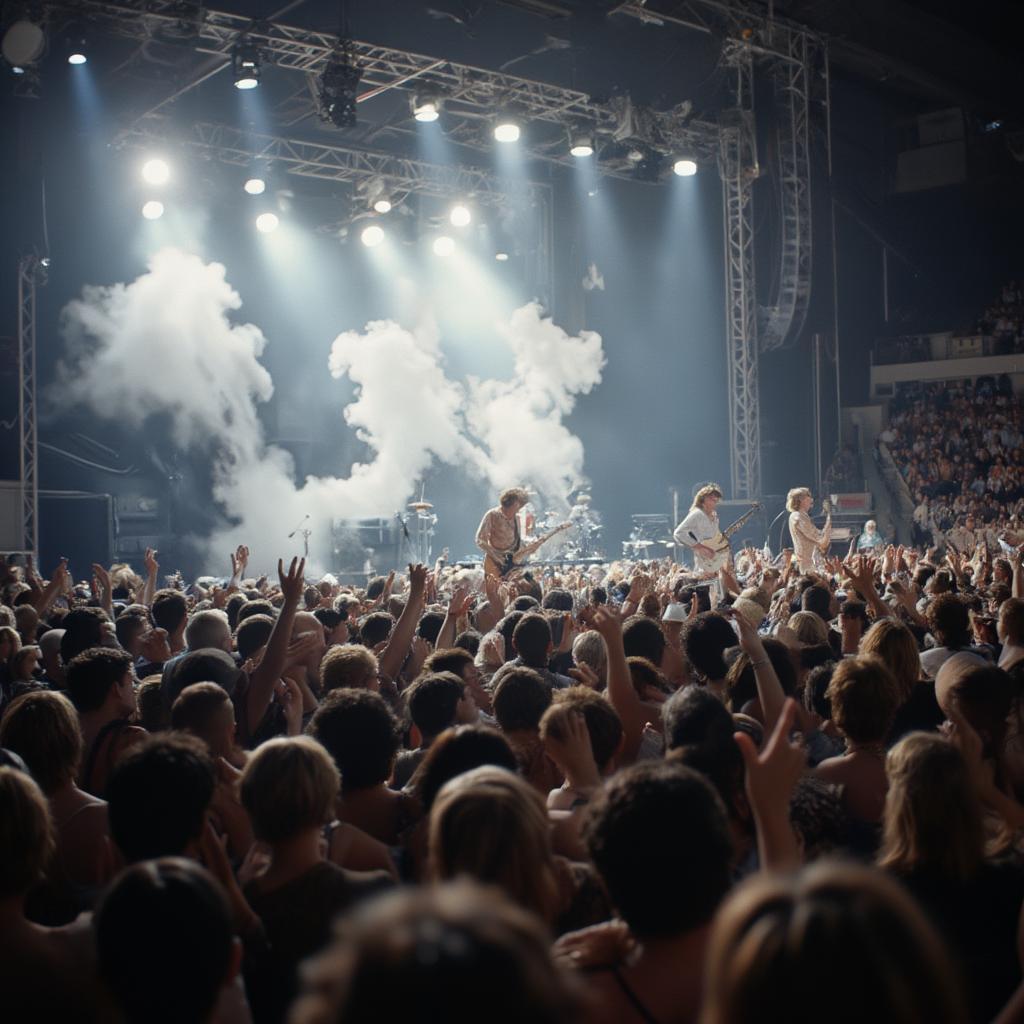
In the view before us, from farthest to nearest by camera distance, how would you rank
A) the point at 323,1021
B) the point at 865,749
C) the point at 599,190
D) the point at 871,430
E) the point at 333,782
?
the point at 871,430
the point at 599,190
the point at 865,749
the point at 333,782
the point at 323,1021

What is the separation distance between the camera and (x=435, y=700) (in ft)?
13.3

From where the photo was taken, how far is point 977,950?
2500 millimetres

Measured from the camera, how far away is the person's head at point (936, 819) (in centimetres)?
253

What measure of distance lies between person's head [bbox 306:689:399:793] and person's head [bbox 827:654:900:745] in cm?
142

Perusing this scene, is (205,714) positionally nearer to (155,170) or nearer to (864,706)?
(864,706)

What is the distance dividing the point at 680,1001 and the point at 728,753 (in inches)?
44.8

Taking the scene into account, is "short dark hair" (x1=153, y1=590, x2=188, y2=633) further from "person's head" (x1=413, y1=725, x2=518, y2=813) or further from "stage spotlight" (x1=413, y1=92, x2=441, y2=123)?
"stage spotlight" (x1=413, y1=92, x2=441, y2=123)

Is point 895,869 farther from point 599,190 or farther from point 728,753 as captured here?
point 599,190

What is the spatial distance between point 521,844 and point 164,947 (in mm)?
653

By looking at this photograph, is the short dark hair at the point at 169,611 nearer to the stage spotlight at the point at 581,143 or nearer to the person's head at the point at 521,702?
the person's head at the point at 521,702

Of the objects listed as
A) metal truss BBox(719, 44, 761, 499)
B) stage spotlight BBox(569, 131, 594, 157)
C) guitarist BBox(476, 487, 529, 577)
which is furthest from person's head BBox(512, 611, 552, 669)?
metal truss BBox(719, 44, 761, 499)

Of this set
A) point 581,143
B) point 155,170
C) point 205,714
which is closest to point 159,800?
point 205,714

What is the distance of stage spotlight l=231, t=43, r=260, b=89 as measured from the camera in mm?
15570

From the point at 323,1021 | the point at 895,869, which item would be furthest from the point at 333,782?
the point at 323,1021
